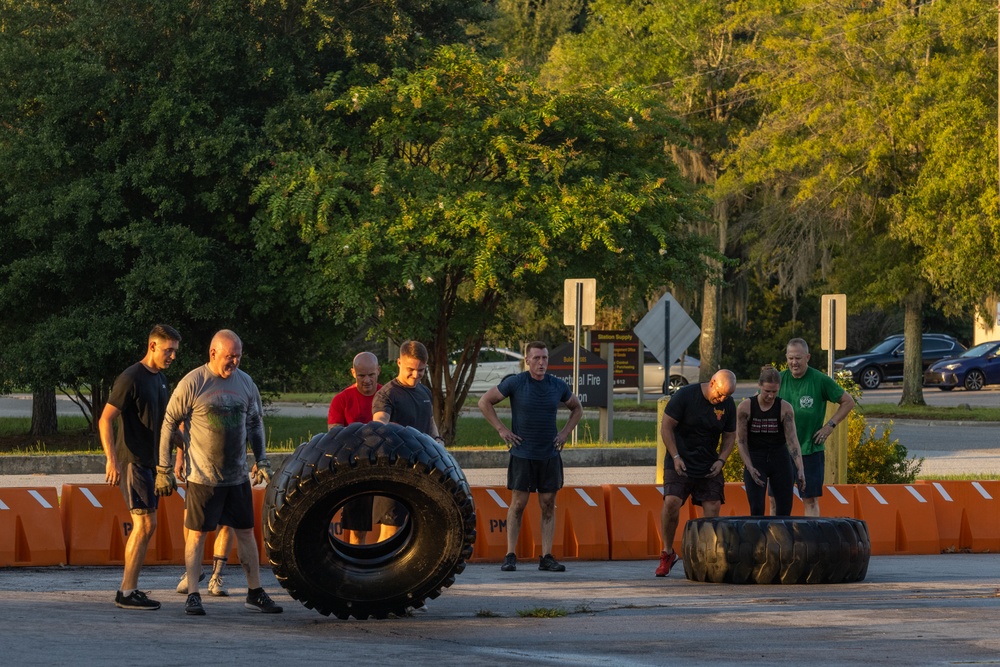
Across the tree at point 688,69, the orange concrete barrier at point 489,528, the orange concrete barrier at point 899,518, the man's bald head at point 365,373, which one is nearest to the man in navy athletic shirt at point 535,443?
the orange concrete barrier at point 489,528

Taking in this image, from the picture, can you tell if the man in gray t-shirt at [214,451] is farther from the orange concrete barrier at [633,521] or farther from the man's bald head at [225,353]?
the orange concrete barrier at [633,521]

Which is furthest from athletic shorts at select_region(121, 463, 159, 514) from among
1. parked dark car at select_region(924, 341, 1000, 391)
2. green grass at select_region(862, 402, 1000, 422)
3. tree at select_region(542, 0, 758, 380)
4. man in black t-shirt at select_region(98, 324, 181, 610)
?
parked dark car at select_region(924, 341, 1000, 391)

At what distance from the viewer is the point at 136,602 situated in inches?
382

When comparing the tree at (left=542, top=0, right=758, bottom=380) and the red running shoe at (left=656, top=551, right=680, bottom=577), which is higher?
the tree at (left=542, top=0, right=758, bottom=380)

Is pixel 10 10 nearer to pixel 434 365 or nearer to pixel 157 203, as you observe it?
pixel 157 203

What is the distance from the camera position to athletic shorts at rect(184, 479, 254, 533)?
9.77 m

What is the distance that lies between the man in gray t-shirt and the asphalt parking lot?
Answer: 15.1 inches

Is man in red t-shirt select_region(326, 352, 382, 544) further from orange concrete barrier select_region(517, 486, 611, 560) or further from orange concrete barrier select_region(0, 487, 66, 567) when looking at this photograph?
orange concrete barrier select_region(0, 487, 66, 567)

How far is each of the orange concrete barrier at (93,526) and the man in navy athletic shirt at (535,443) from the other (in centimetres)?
284

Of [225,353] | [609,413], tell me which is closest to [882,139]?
[609,413]

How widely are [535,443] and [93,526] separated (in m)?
3.50

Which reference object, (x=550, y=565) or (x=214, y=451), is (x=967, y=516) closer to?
(x=550, y=565)

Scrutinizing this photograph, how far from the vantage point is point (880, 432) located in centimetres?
2969

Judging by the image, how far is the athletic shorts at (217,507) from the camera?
9.77m
